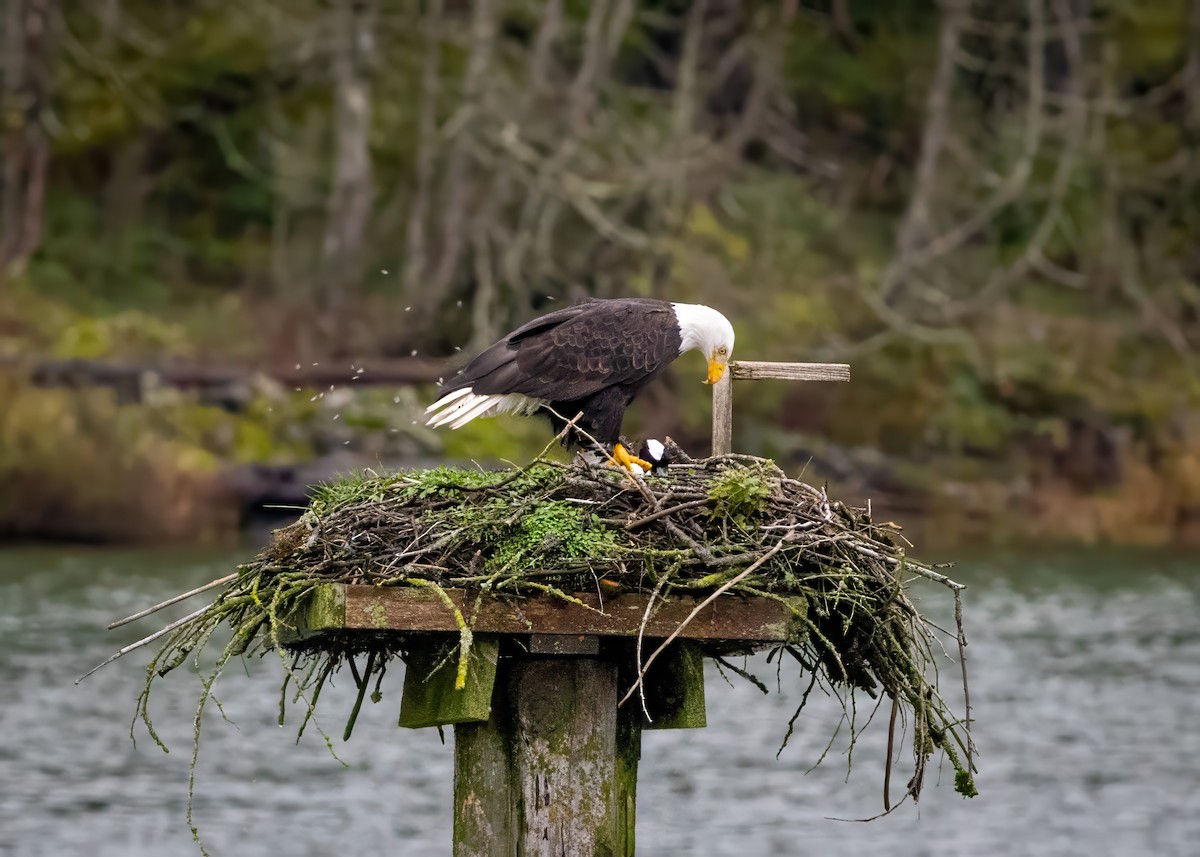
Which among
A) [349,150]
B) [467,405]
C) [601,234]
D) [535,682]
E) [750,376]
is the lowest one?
[535,682]

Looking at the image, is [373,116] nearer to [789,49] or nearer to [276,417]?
[789,49]

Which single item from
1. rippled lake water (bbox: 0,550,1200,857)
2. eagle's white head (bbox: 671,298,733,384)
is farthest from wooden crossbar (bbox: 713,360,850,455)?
rippled lake water (bbox: 0,550,1200,857)

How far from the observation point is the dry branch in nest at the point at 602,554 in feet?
17.2

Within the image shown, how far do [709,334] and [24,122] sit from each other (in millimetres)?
23470

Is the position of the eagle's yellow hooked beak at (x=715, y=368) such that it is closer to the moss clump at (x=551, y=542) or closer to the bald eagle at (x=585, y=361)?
the bald eagle at (x=585, y=361)

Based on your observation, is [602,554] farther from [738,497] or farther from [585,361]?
[585,361]

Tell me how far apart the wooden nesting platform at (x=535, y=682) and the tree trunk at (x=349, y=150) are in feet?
68.7

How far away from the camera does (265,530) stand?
66.9 feet

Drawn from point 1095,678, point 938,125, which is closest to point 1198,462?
point 938,125

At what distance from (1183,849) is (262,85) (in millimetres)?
24709

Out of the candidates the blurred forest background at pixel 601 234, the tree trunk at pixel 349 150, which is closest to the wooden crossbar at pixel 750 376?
the blurred forest background at pixel 601 234

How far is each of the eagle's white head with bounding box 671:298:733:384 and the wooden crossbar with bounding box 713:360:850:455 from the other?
2.12 ft

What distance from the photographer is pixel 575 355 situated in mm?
7430

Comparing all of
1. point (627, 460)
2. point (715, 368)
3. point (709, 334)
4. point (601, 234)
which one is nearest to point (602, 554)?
point (627, 460)
